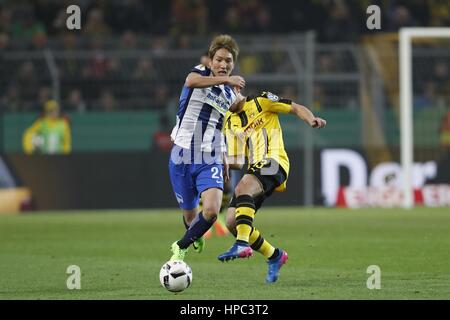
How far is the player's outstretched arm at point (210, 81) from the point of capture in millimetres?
9570

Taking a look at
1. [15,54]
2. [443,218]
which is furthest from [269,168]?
[15,54]

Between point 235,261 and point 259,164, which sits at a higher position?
point 259,164

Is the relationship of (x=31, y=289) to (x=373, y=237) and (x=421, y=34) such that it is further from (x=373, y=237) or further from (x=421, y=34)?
(x=421, y=34)

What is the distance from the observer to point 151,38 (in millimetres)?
24203

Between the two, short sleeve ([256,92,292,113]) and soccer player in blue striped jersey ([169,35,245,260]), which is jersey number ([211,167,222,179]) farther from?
short sleeve ([256,92,292,113])

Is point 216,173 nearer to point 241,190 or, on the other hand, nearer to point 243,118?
point 241,190

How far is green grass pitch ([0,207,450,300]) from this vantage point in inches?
369

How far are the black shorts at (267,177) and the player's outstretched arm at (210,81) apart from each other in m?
1.34

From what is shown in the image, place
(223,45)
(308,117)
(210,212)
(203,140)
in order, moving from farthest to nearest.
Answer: (308,117), (203,140), (223,45), (210,212)

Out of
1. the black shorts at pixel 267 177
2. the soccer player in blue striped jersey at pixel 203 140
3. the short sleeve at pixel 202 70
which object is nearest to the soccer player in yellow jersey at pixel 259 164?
the black shorts at pixel 267 177

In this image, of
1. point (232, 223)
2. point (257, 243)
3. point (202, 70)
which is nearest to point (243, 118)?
point (232, 223)

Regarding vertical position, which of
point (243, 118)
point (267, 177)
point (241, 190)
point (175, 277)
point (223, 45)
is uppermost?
point (223, 45)

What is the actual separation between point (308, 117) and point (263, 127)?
818mm

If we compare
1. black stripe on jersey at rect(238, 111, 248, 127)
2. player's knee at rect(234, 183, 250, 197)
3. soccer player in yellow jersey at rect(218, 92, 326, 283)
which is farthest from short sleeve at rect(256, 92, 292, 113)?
player's knee at rect(234, 183, 250, 197)
